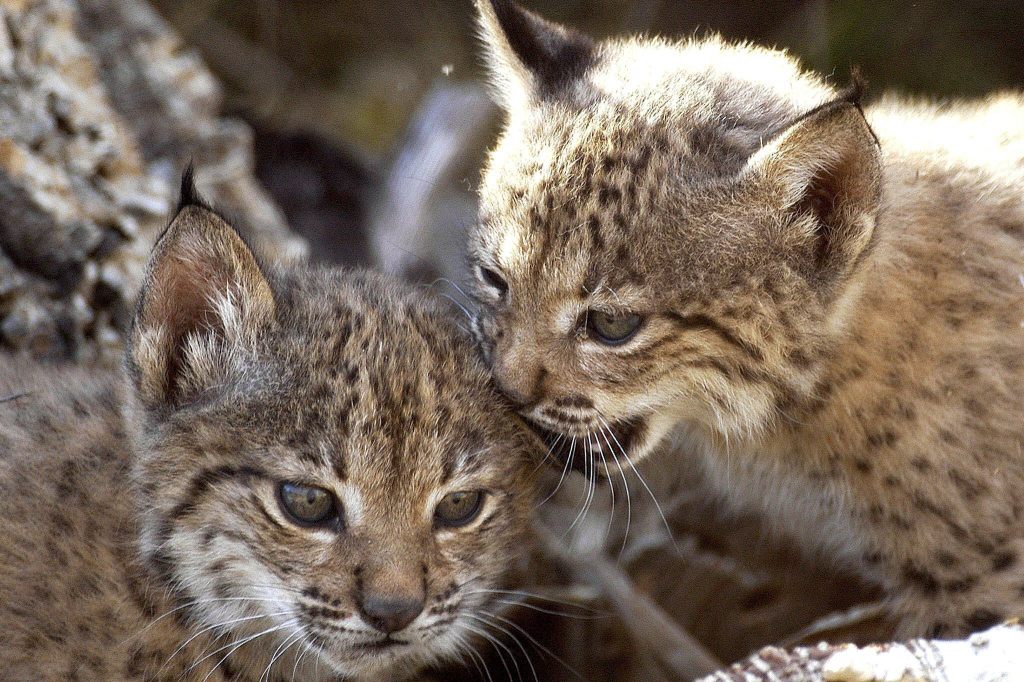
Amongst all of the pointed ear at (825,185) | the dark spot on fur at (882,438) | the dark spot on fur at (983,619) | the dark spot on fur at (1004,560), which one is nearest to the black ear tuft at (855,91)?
the pointed ear at (825,185)

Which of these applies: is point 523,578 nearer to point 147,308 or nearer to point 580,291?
point 580,291

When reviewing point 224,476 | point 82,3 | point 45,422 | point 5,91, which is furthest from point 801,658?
point 82,3

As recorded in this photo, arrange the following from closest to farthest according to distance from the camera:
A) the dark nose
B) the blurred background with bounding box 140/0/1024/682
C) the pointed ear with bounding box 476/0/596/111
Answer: the dark nose → the pointed ear with bounding box 476/0/596/111 → the blurred background with bounding box 140/0/1024/682

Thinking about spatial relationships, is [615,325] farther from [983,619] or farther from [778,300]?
[983,619]

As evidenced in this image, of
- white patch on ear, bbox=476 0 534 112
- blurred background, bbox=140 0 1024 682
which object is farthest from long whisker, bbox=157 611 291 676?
white patch on ear, bbox=476 0 534 112

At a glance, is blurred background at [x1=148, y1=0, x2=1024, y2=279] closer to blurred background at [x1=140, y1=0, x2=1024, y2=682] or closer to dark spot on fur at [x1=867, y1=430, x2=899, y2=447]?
blurred background at [x1=140, y1=0, x2=1024, y2=682]

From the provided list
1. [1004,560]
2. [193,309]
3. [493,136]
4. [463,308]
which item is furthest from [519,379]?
[493,136]

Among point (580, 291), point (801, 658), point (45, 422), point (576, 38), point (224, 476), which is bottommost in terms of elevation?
point (45, 422)
